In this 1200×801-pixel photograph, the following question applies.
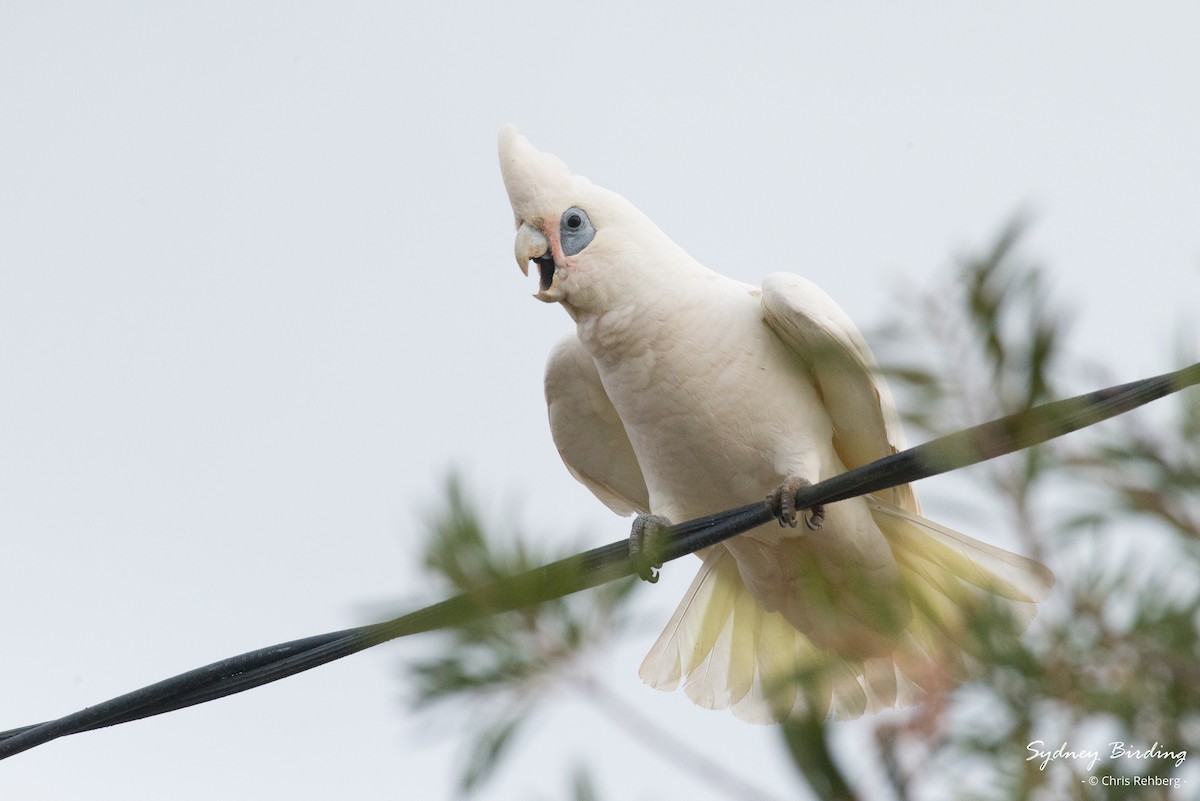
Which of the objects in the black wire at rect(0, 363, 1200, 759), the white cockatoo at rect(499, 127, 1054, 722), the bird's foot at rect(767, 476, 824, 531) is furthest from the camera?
the white cockatoo at rect(499, 127, 1054, 722)

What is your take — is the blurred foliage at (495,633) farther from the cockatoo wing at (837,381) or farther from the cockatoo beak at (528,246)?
the cockatoo beak at (528,246)

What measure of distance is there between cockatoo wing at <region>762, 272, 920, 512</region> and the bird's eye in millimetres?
508

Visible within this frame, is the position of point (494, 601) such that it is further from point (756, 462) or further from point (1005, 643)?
point (756, 462)

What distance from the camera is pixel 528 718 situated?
4.18 feet

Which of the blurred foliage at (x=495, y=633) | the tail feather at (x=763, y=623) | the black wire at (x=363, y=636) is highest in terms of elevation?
the blurred foliage at (x=495, y=633)

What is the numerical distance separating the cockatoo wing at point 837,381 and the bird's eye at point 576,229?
0.51m

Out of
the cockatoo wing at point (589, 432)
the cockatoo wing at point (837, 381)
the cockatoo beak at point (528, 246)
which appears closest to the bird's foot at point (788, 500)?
the cockatoo wing at point (837, 381)

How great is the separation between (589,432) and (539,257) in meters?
0.67

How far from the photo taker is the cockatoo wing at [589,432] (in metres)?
3.72

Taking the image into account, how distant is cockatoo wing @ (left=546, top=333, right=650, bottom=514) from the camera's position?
372 centimetres

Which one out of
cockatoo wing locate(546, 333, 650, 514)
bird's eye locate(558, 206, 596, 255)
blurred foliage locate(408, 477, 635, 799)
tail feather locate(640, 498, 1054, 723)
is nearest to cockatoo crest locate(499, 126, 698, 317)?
bird's eye locate(558, 206, 596, 255)

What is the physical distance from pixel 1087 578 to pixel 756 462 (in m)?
2.20

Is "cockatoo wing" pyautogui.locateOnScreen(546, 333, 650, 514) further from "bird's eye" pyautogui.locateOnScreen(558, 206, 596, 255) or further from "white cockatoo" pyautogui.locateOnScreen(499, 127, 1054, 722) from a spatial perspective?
"bird's eye" pyautogui.locateOnScreen(558, 206, 596, 255)

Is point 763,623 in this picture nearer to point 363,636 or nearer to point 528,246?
point 528,246
